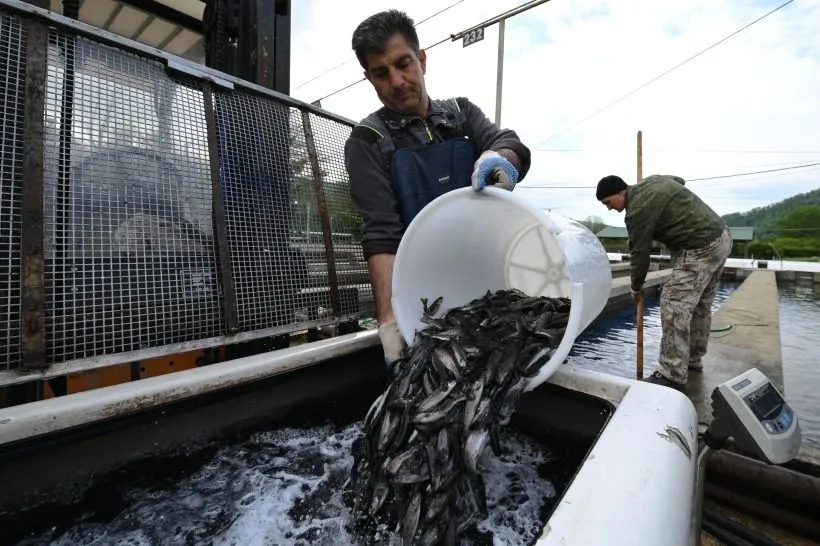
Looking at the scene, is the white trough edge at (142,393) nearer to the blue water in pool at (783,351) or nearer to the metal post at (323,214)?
the metal post at (323,214)

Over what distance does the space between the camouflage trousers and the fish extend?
8.75 ft

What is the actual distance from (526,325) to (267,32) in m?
3.34

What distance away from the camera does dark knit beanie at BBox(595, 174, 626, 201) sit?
429cm

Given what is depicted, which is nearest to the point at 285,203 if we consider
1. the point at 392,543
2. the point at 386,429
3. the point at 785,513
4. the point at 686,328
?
the point at 386,429

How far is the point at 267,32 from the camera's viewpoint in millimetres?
3406

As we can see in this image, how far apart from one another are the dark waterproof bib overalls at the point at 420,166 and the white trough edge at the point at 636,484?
179 cm

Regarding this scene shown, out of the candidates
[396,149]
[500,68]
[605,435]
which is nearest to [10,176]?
[396,149]

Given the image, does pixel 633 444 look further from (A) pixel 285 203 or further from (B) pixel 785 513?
(A) pixel 285 203

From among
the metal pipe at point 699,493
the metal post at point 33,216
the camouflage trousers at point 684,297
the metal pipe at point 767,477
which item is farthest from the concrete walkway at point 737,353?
the metal post at point 33,216

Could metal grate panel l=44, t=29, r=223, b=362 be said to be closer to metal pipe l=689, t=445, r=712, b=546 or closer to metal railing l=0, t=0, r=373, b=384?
metal railing l=0, t=0, r=373, b=384

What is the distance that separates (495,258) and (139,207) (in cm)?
238

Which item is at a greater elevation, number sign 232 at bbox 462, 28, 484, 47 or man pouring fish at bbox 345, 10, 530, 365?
number sign 232 at bbox 462, 28, 484, 47

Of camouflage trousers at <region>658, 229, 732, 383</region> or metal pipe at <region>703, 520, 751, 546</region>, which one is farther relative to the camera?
camouflage trousers at <region>658, 229, 732, 383</region>

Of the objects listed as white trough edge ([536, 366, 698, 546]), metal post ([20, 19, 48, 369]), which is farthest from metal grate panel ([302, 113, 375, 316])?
white trough edge ([536, 366, 698, 546])
